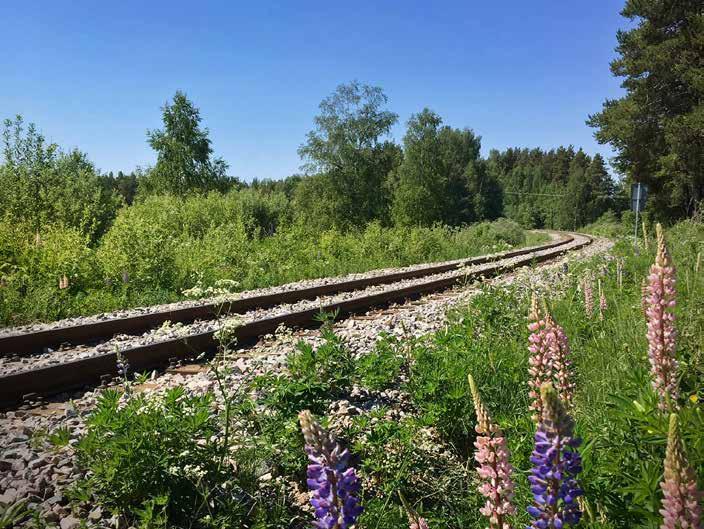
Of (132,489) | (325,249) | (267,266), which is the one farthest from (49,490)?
(325,249)

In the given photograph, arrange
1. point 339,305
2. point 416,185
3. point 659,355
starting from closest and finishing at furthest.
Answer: point 659,355, point 339,305, point 416,185

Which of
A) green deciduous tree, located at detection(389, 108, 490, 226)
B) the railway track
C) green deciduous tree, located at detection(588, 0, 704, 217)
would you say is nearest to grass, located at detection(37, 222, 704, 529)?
the railway track

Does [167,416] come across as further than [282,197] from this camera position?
No

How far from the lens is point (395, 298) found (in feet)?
33.3

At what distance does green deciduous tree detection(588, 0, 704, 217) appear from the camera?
25.4m

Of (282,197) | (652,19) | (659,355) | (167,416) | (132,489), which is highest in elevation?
(652,19)

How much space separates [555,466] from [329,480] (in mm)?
648

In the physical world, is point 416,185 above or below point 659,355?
above

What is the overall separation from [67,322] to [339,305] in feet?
15.3

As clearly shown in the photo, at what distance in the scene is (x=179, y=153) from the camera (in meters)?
45.9

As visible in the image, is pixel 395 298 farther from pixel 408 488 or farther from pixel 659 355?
pixel 659 355

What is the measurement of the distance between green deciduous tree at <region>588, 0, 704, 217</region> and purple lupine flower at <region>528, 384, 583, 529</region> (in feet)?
93.7

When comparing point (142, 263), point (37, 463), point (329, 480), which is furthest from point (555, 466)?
point (142, 263)

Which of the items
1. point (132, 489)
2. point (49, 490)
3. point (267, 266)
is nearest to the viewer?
point (132, 489)
